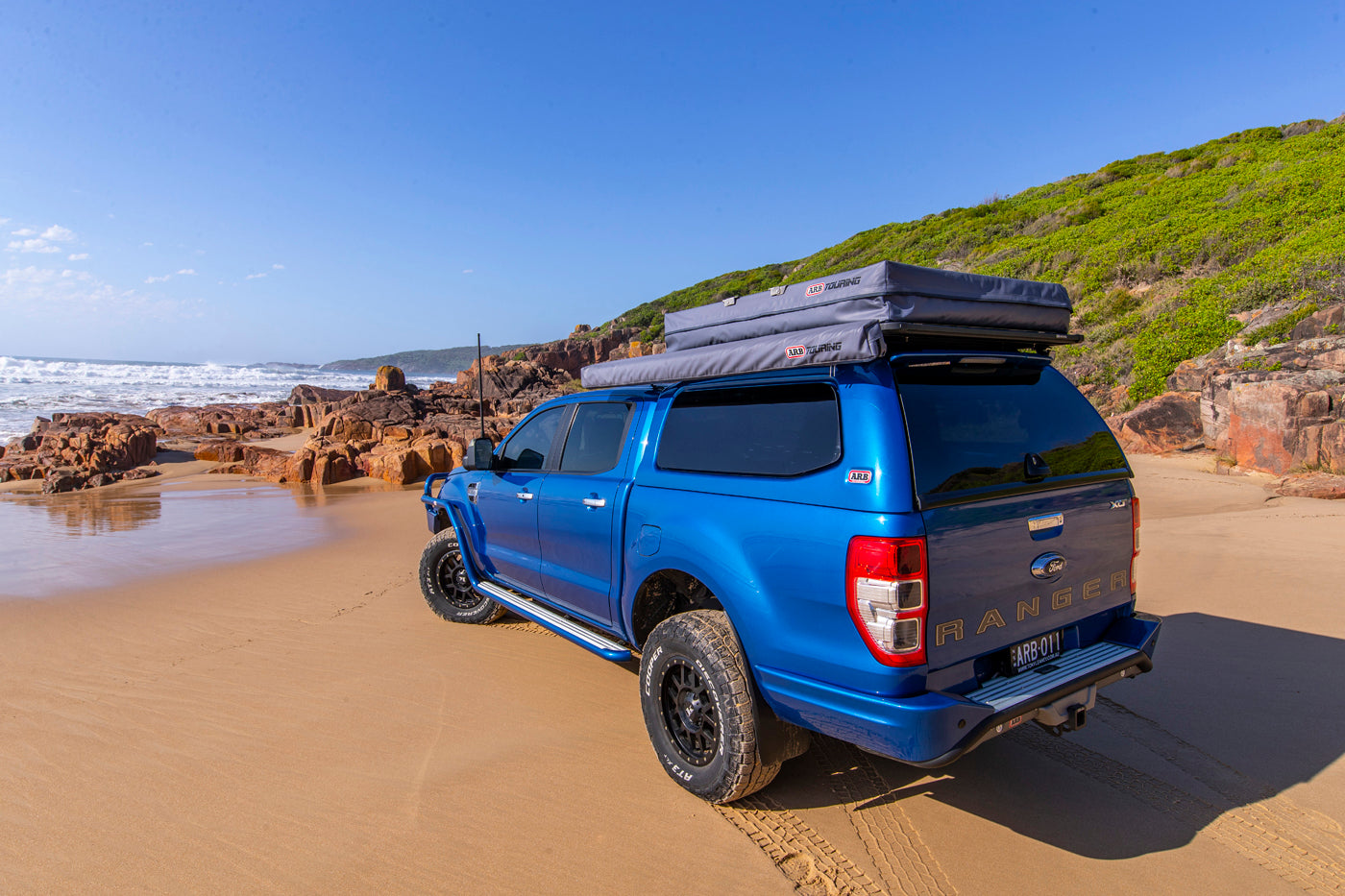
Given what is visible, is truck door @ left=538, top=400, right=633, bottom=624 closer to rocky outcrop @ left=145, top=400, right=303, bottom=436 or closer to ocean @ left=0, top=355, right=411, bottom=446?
rocky outcrop @ left=145, top=400, right=303, bottom=436

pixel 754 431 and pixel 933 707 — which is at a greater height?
pixel 754 431

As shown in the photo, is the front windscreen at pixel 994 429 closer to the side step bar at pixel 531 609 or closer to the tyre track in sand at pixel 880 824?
the tyre track in sand at pixel 880 824

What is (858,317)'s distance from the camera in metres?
3.10

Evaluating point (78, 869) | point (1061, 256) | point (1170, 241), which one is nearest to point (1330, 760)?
point (78, 869)

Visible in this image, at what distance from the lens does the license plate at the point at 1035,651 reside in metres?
2.96

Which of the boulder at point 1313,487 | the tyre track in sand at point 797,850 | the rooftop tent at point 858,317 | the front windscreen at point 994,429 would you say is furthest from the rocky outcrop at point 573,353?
the tyre track in sand at point 797,850

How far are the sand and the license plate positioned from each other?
0.67m

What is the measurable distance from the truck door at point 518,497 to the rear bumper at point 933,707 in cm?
223

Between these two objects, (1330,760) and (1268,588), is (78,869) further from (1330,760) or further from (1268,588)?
(1268,588)

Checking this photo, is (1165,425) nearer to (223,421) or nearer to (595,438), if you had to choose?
(595,438)

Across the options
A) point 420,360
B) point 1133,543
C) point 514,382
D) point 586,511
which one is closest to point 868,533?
point 1133,543

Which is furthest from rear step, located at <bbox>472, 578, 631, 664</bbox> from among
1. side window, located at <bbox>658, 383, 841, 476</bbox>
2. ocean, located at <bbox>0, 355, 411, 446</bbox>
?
ocean, located at <bbox>0, 355, 411, 446</bbox>

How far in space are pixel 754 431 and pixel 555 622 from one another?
6.37 ft

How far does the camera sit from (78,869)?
113 inches
